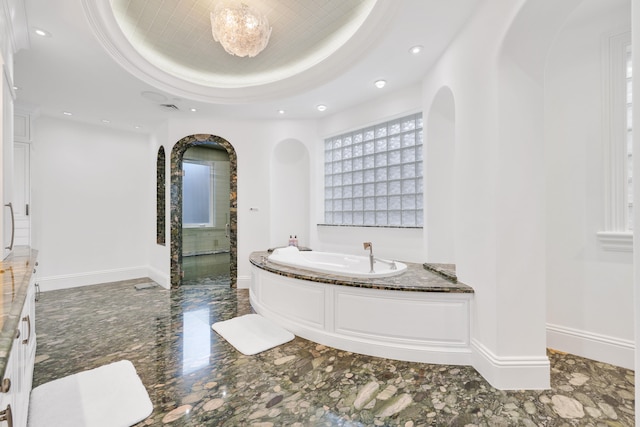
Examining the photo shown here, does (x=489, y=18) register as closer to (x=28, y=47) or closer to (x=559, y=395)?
(x=559, y=395)

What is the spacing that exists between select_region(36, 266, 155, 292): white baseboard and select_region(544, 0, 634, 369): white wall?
590cm

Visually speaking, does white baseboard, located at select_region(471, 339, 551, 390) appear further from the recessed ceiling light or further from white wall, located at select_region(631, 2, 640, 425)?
the recessed ceiling light

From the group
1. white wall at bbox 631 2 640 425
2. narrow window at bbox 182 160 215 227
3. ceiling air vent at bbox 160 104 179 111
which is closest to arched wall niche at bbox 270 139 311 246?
ceiling air vent at bbox 160 104 179 111

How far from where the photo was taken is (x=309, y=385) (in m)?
2.00

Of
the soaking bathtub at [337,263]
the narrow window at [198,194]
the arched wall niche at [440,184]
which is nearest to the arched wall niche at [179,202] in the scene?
the soaking bathtub at [337,263]

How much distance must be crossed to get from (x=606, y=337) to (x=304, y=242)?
360 cm

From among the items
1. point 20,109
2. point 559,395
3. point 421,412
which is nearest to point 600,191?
point 559,395

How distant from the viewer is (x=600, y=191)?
225 centimetres

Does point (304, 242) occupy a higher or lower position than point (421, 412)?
higher

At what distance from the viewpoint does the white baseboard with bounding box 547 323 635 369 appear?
2170 mm

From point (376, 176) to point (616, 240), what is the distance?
2.44 meters

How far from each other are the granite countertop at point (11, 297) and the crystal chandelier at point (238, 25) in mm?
2125

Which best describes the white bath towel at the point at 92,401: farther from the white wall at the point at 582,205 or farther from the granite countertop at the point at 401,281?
the white wall at the point at 582,205

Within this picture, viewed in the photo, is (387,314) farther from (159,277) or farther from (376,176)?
(159,277)
